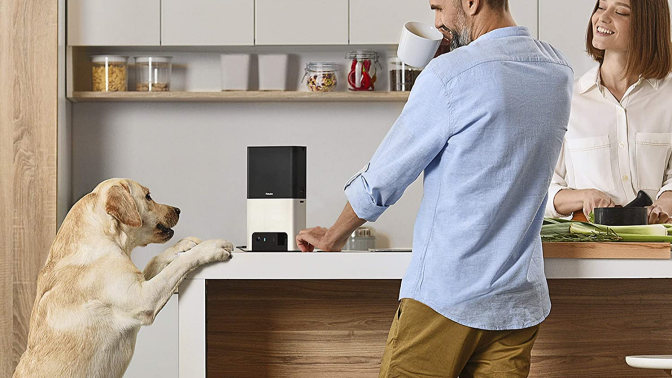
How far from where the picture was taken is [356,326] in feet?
5.46

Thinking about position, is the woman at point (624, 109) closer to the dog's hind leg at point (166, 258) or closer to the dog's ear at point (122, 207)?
the dog's hind leg at point (166, 258)

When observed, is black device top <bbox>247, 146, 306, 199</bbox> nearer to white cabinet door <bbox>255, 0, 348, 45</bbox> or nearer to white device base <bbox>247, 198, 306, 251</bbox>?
white device base <bbox>247, 198, 306, 251</bbox>

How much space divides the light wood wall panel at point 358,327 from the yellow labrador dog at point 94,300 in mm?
230

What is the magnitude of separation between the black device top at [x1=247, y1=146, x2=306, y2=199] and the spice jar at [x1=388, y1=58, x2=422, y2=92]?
1665 millimetres

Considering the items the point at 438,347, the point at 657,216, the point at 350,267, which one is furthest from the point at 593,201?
the point at 438,347

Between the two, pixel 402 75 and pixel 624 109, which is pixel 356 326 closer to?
pixel 624 109

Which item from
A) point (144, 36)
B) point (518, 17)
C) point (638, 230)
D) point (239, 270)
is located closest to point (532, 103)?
point (638, 230)

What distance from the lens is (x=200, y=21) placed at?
10.3 feet

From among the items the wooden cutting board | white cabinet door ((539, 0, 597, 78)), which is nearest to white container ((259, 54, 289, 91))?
white cabinet door ((539, 0, 597, 78))

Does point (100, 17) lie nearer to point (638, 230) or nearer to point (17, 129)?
point (17, 129)

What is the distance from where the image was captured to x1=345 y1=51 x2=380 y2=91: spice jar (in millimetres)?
3219

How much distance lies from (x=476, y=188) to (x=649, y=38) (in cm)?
128

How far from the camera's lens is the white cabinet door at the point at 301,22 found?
123 inches

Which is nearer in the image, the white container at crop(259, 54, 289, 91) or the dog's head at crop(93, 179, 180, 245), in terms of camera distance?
the dog's head at crop(93, 179, 180, 245)
